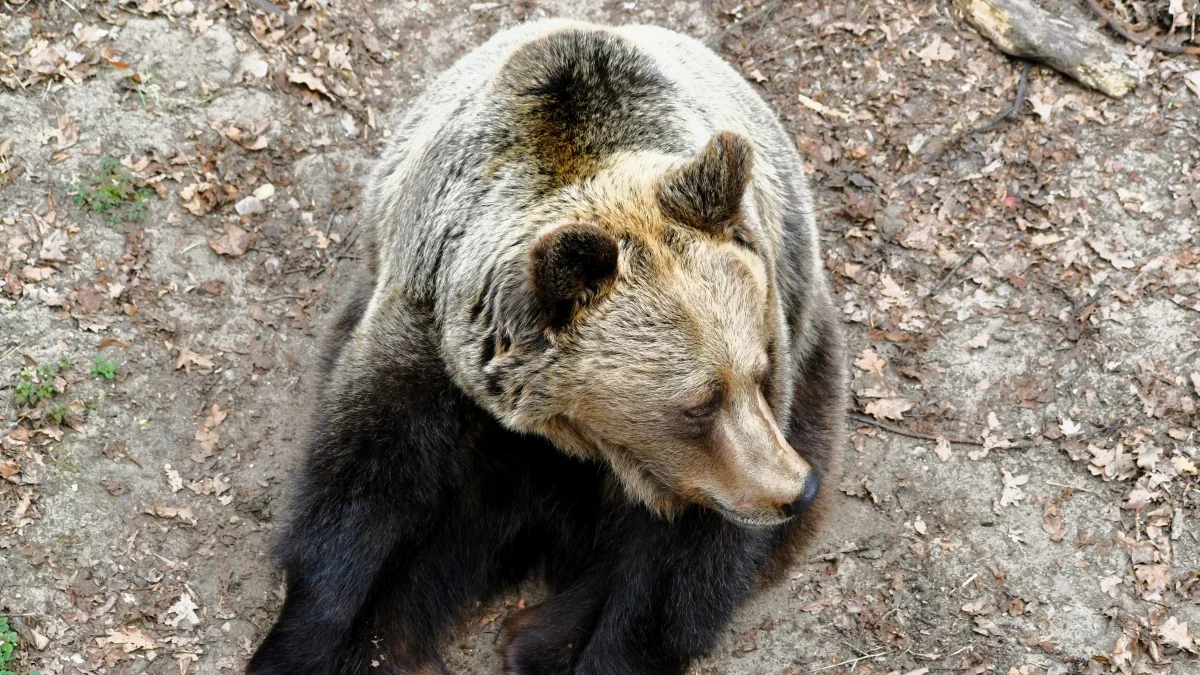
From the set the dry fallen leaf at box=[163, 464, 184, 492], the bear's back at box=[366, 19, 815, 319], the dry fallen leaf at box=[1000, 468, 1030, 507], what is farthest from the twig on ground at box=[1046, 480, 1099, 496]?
the dry fallen leaf at box=[163, 464, 184, 492]

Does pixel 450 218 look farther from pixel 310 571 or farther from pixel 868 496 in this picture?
pixel 868 496

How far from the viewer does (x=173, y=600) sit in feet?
18.6

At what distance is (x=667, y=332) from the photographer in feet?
13.2

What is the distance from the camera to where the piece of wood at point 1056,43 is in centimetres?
750

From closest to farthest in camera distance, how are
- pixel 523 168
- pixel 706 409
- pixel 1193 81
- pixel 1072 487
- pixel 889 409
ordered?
pixel 706 409 → pixel 523 168 → pixel 1072 487 → pixel 889 409 → pixel 1193 81

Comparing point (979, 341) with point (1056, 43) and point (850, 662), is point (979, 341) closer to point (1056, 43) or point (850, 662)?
point (850, 662)

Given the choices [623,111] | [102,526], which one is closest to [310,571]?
[102,526]

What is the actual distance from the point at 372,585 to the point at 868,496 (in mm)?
2825

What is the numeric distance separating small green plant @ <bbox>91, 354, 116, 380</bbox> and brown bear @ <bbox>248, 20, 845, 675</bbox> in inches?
54.1

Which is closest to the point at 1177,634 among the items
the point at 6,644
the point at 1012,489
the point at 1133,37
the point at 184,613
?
the point at 1012,489

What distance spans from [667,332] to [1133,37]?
541 cm

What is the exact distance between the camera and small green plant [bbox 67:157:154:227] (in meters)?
6.65

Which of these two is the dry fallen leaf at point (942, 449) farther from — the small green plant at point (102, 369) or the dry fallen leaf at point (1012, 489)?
the small green plant at point (102, 369)

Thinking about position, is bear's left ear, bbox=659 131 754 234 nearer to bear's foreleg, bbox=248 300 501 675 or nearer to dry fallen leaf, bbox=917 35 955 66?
bear's foreleg, bbox=248 300 501 675
